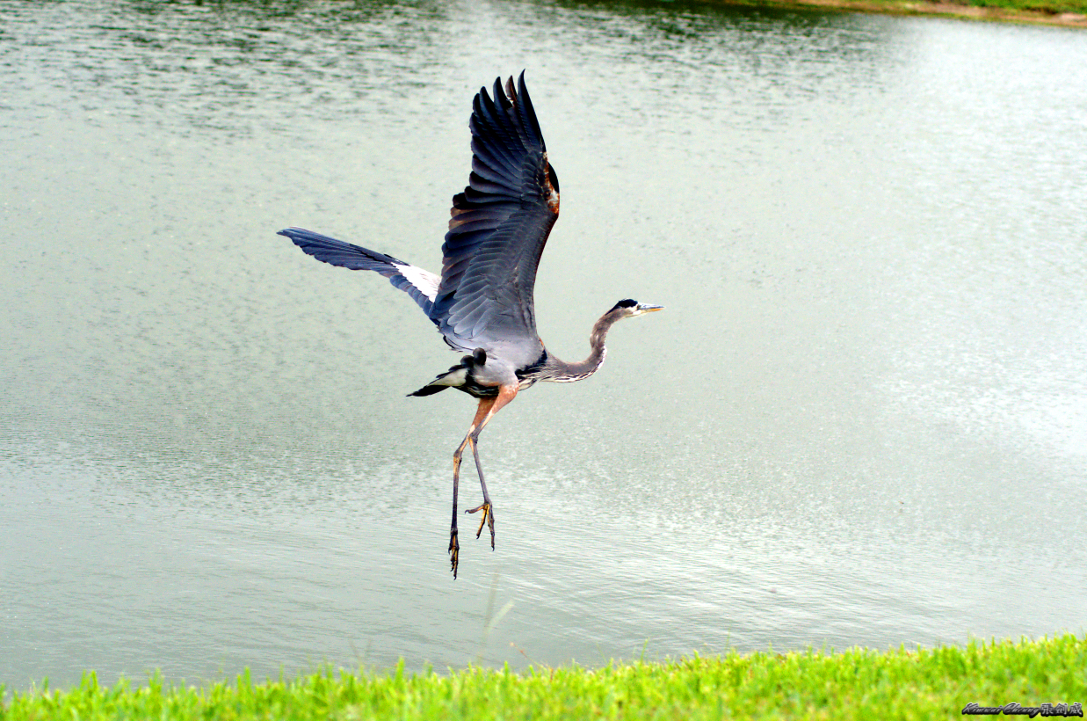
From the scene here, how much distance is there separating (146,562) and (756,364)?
410 cm

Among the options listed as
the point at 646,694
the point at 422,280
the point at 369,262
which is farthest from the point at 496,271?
the point at 646,694

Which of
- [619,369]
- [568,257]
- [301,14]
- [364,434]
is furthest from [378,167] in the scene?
[301,14]

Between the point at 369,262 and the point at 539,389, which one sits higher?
the point at 369,262

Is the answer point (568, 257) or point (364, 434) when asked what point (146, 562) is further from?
point (568, 257)

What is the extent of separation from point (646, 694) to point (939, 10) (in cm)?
2721

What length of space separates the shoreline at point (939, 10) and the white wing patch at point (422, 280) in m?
22.0

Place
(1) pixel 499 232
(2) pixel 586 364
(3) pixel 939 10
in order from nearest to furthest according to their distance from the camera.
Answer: (1) pixel 499 232
(2) pixel 586 364
(3) pixel 939 10

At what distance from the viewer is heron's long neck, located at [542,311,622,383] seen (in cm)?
471

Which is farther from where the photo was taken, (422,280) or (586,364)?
(422,280)

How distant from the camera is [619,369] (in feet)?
23.6

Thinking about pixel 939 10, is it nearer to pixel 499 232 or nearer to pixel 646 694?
pixel 499 232

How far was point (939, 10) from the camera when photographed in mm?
27156

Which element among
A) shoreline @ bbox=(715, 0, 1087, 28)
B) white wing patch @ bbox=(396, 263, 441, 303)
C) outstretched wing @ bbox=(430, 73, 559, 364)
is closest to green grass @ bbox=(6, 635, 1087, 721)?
outstretched wing @ bbox=(430, 73, 559, 364)

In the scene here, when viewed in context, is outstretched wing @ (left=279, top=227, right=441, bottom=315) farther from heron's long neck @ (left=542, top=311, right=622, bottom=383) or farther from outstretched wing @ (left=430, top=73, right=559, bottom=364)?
heron's long neck @ (left=542, top=311, right=622, bottom=383)
